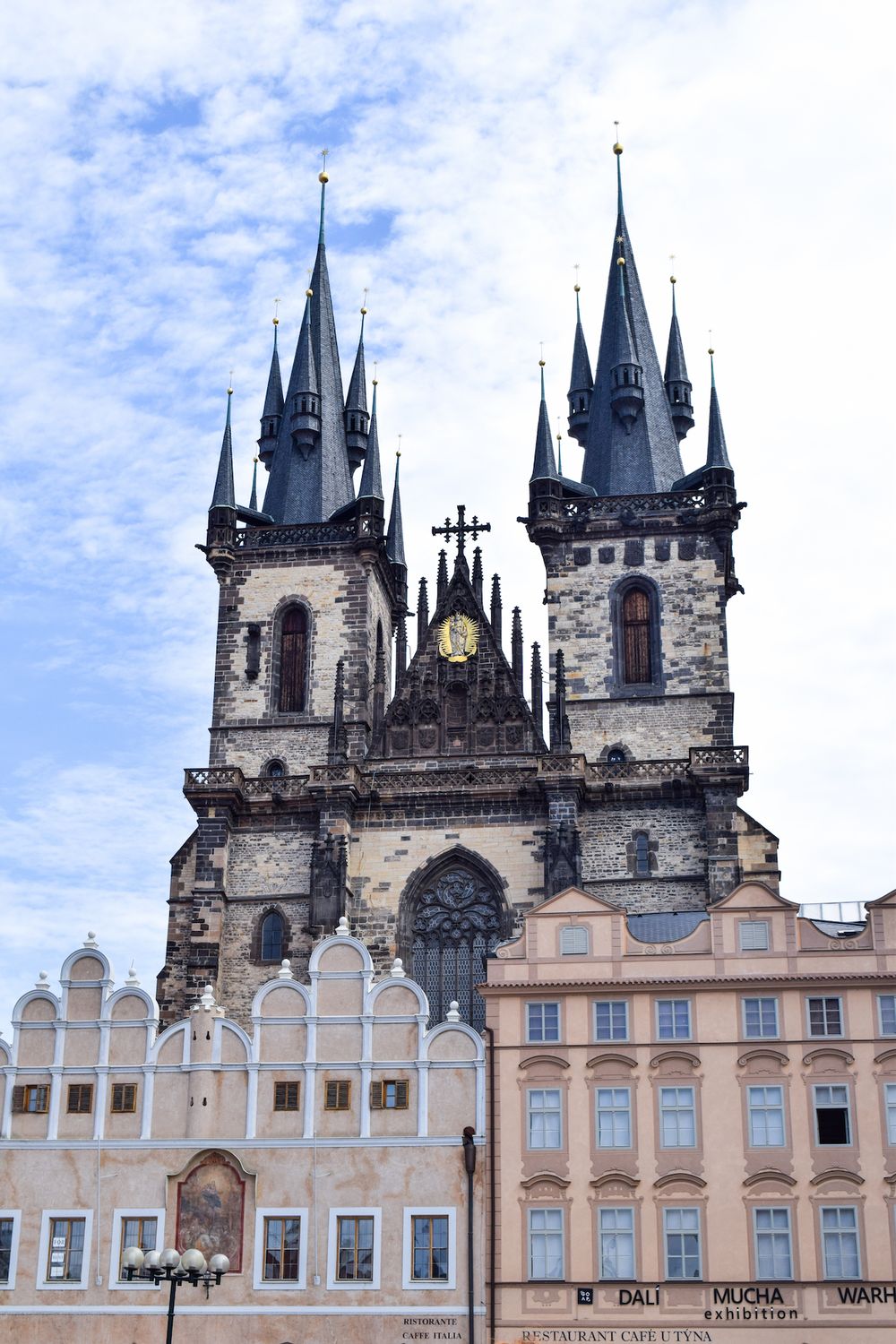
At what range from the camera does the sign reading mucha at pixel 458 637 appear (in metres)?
53.2

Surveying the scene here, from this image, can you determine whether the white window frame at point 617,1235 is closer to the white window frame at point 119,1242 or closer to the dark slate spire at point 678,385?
the white window frame at point 119,1242

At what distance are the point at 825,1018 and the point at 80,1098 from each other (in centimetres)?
1296

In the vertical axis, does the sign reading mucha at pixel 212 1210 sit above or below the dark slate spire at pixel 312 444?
below

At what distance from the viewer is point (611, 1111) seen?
32156 mm

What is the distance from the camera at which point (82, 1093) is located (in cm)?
3356

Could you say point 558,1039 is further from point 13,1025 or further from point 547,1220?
point 13,1025

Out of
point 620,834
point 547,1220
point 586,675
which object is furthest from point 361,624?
point 547,1220

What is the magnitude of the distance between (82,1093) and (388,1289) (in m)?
6.50

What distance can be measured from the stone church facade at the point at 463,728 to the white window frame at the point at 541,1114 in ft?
50.5

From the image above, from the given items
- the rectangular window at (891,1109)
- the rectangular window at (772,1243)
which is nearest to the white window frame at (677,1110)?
the rectangular window at (772,1243)

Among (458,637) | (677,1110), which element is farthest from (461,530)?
(677,1110)

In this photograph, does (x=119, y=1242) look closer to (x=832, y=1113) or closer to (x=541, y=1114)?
(x=541, y=1114)

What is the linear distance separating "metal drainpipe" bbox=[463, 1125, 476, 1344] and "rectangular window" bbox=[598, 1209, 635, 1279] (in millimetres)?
2084

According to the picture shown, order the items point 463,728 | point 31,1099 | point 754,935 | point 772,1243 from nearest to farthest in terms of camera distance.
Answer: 1. point 772,1243
2. point 754,935
3. point 31,1099
4. point 463,728
